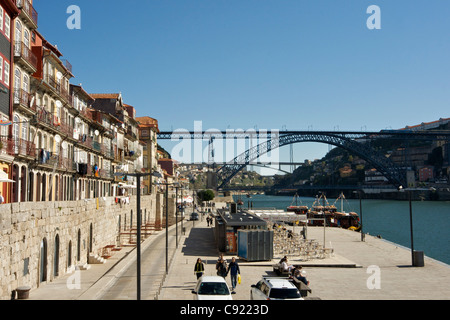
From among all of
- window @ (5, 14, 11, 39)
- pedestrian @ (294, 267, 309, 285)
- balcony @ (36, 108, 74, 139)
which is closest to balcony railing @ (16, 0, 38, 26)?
window @ (5, 14, 11, 39)

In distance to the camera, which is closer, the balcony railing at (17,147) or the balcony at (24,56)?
the balcony railing at (17,147)

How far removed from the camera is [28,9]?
87.5ft

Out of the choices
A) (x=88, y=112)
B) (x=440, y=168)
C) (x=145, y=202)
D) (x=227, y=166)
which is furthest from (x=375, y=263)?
(x=440, y=168)

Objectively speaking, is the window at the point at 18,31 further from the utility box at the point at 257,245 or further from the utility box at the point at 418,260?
the utility box at the point at 418,260

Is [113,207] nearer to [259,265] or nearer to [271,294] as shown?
[259,265]

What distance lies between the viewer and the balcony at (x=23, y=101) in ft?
82.1

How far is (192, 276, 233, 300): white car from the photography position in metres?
14.3

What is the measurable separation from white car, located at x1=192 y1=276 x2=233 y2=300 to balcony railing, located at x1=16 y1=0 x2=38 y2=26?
2017 cm

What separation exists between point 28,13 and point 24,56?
306cm

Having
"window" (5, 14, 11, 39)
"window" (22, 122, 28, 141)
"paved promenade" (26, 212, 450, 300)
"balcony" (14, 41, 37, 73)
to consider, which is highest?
"window" (5, 14, 11, 39)

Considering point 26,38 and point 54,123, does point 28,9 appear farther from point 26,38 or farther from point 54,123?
point 54,123

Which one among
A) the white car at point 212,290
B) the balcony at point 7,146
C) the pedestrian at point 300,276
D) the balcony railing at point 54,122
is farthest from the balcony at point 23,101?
the pedestrian at point 300,276

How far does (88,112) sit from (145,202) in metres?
20.4

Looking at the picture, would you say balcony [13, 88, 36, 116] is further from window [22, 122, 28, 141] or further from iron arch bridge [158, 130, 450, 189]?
iron arch bridge [158, 130, 450, 189]
